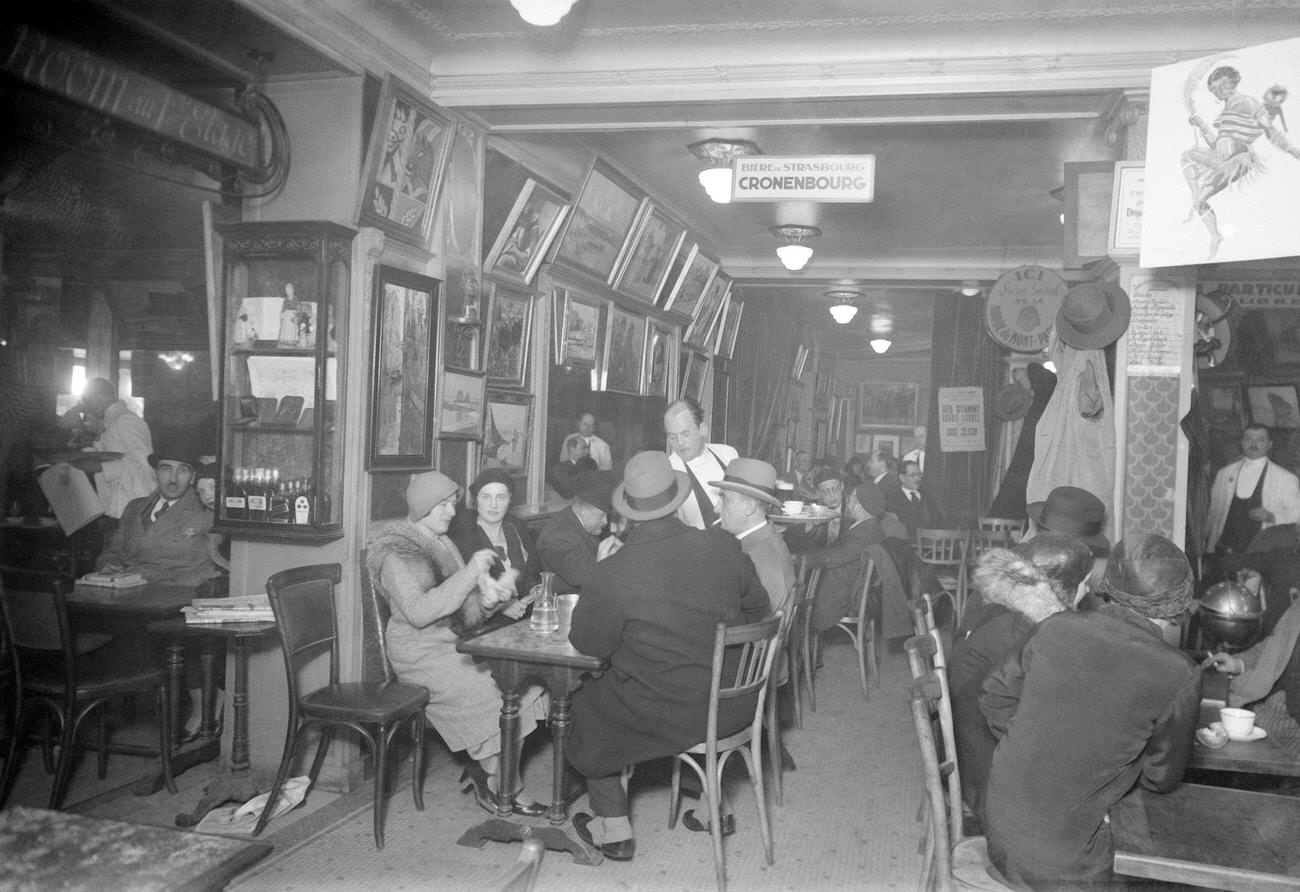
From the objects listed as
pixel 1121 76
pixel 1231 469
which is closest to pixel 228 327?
pixel 1121 76

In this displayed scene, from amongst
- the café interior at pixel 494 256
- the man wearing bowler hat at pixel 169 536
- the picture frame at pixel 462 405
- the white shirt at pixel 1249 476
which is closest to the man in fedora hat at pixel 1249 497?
the white shirt at pixel 1249 476

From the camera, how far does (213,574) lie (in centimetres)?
557

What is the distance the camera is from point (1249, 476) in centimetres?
807

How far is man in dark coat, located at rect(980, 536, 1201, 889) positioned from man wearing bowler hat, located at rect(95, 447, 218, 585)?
173 inches

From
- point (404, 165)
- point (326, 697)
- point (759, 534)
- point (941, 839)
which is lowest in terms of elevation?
point (326, 697)

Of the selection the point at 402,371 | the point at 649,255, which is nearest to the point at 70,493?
the point at 402,371

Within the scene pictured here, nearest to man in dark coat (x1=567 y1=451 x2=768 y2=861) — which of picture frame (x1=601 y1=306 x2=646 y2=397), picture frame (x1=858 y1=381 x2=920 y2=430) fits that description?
picture frame (x1=601 y1=306 x2=646 y2=397)

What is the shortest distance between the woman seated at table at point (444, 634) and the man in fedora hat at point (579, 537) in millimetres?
469

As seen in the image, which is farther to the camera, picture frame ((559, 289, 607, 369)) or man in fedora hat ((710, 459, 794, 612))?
picture frame ((559, 289, 607, 369))

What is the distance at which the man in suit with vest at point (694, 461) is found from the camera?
5871mm

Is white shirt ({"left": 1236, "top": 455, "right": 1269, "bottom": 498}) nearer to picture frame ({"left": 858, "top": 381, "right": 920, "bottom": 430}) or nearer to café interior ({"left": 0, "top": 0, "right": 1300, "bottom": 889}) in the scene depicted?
café interior ({"left": 0, "top": 0, "right": 1300, "bottom": 889})

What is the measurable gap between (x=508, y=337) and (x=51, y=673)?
10.1ft

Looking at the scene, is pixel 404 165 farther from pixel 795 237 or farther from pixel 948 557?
pixel 948 557

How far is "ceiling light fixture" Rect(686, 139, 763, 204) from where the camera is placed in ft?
20.3
